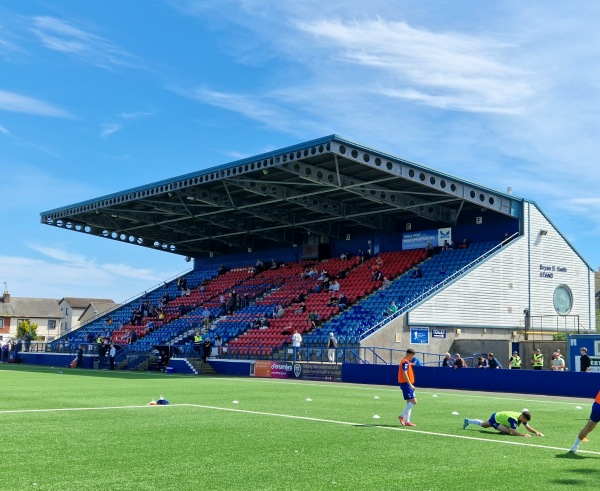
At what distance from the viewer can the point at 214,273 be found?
6031 centimetres

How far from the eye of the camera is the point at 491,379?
28.9 m

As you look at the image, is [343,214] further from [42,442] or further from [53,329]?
[53,329]

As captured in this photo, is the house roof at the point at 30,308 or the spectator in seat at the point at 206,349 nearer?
the spectator in seat at the point at 206,349

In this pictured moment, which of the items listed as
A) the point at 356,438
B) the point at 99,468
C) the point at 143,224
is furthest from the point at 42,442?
the point at 143,224

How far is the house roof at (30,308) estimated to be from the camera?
11050 cm

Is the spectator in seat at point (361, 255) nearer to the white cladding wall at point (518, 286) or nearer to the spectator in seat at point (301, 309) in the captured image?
the spectator in seat at point (301, 309)

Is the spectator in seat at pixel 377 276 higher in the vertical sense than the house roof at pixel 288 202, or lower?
lower

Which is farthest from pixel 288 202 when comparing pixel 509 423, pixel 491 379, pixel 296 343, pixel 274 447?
pixel 274 447

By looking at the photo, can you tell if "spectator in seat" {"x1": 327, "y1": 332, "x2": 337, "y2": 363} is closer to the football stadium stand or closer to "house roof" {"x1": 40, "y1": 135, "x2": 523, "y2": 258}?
the football stadium stand

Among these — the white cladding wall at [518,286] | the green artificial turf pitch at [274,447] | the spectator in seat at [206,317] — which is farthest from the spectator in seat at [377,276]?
the green artificial turf pitch at [274,447]

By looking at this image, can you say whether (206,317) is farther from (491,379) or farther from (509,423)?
(509,423)

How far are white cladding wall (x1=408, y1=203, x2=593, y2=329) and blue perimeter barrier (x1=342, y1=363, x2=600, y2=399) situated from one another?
5164mm

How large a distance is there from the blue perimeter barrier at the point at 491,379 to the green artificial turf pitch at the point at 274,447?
5722mm

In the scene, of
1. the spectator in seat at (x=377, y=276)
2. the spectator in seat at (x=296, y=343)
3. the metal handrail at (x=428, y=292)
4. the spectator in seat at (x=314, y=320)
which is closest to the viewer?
the metal handrail at (x=428, y=292)
